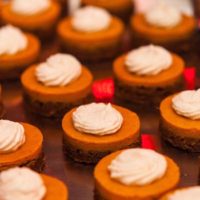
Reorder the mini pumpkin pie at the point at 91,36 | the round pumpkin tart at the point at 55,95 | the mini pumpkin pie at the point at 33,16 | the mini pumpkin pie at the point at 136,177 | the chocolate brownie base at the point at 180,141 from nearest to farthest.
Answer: the mini pumpkin pie at the point at 136,177, the chocolate brownie base at the point at 180,141, the round pumpkin tart at the point at 55,95, the mini pumpkin pie at the point at 91,36, the mini pumpkin pie at the point at 33,16

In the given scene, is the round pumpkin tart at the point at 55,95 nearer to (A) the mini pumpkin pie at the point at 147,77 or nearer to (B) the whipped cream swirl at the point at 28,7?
(A) the mini pumpkin pie at the point at 147,77

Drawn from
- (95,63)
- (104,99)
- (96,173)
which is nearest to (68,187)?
(96,173)

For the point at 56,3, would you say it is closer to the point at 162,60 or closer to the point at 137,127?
the point at 162,60

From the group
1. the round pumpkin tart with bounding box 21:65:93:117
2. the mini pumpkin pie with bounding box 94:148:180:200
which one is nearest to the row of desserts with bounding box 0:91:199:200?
the mini pumpkin pie with bounding box 94:148:180:200

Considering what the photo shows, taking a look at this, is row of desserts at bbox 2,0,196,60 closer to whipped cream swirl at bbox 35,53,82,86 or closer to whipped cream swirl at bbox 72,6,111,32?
whipped cream swirl at bbox 72,6,111,32

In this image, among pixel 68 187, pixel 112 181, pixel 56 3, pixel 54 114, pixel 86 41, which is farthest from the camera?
pixel 56 3

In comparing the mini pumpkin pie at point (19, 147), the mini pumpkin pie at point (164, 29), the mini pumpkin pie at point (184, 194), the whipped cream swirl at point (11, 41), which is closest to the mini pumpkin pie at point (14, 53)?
the whipped cream swirl at point (11, 41)
